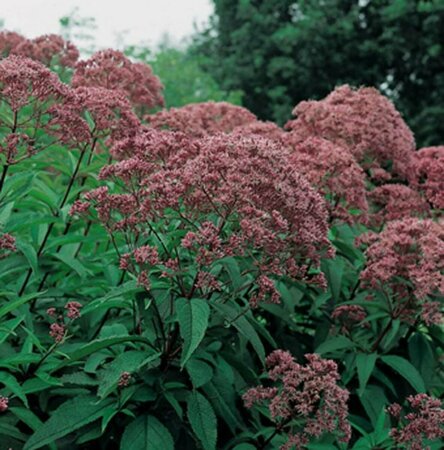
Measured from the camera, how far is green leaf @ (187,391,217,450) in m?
3.75

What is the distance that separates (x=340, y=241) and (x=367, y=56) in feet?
94.4

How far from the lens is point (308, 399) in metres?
3.87

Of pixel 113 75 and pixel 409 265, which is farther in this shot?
pixel 113 75

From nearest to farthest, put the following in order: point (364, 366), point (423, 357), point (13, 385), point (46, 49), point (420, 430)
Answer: point (13, 385) < point (420, 430) < point (364, 366) < point (423, 357) < point (46, 49)

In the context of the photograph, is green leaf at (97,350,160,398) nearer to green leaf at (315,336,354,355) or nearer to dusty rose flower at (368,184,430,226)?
green leaf at (315,336,354,355)

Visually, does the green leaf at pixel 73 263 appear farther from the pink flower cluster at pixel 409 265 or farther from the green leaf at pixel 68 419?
the pink flower cluster at pixel 409 265

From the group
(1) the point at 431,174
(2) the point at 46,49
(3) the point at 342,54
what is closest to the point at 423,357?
(1) the point at 431,174

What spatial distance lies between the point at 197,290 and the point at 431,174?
2.70 meters

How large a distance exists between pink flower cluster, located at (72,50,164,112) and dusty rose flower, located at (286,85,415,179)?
1.27 m

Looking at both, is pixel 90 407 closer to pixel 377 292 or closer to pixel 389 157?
pixel 377 292

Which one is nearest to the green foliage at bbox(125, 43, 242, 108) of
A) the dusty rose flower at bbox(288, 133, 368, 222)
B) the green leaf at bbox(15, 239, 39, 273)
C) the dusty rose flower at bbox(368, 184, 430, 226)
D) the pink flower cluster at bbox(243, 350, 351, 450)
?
the dusty rose flower at bbox(368, 184, 430, 226)

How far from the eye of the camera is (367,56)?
32.9 m

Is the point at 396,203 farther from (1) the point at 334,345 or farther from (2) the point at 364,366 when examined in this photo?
(2) the point at 364,366

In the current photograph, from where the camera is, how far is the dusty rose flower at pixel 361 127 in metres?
5.75
